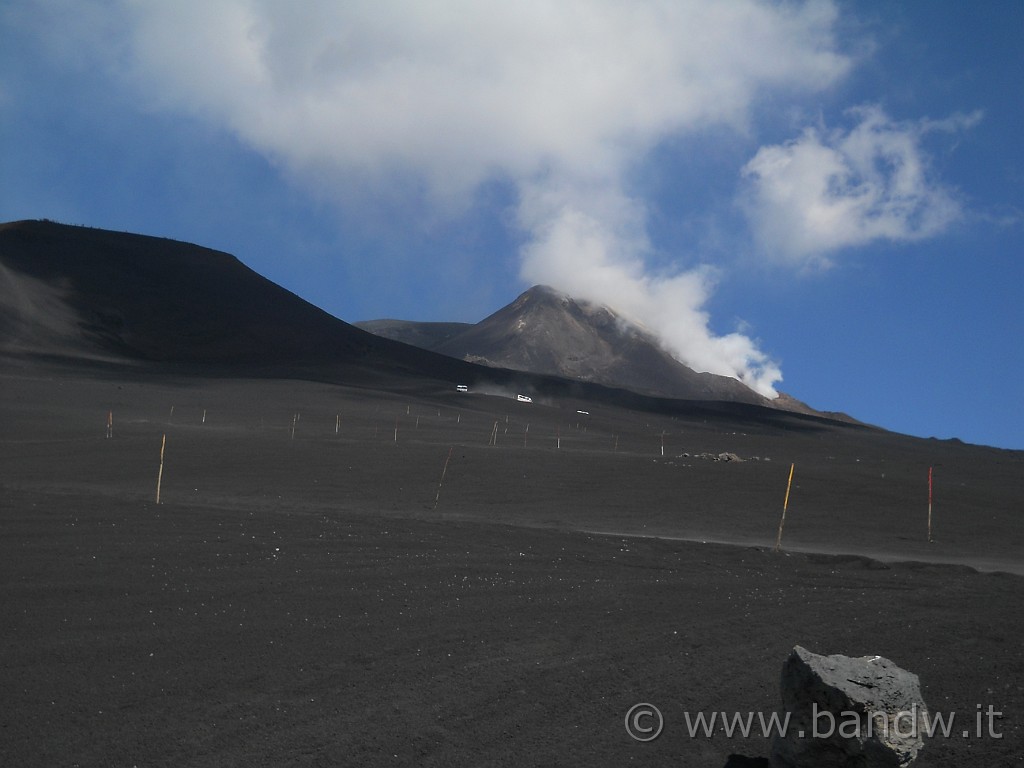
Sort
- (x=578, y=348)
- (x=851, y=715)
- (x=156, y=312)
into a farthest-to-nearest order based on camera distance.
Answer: (x=578, y=348)
(x=156, y=312)
(x=851, y=715)

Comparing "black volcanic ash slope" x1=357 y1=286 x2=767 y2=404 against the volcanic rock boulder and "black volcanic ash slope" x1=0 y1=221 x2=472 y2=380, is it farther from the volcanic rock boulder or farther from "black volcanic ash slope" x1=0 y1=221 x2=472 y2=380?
the volcanic rock boulder

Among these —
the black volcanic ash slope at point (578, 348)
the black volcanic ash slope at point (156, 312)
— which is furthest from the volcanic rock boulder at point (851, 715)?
the black volcanic ash slope at point (578, 348)

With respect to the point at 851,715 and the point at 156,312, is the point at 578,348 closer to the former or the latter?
the point at 156,312

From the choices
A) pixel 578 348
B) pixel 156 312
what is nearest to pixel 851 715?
pixel 156 312

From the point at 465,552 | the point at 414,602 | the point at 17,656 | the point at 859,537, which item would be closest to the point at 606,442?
the point at 859,537

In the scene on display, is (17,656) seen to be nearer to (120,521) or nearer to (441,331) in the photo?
(120,521)

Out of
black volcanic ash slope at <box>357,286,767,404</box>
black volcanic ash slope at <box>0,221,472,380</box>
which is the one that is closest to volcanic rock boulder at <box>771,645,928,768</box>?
black volcanic ash slope at <box>0,221,472,380</box>

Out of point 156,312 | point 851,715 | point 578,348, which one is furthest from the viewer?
point 578,348

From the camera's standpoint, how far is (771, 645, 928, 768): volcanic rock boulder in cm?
464

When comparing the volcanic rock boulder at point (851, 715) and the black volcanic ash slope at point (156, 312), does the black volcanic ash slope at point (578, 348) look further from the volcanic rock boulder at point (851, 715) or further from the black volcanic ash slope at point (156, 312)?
the volcanic rock boulder at point (851, 715)

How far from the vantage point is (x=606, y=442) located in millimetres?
43750

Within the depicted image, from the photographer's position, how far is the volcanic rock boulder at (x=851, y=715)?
4641 mm

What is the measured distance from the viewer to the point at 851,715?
4676mm

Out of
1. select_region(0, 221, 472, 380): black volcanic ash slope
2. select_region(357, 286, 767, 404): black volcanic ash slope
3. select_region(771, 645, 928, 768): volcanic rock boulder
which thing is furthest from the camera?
select_region(357, 286, 767, 404): black volcanic ash slope
